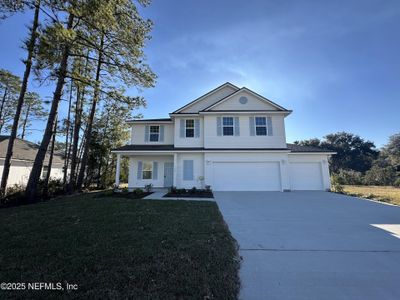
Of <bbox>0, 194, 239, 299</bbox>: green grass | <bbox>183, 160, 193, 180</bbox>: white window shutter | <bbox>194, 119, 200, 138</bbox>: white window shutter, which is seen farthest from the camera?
<bbox>194, 119, 200, 138</bbox>: white window shutter

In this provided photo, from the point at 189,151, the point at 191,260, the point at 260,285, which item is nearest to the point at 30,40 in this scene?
the point at 189,151

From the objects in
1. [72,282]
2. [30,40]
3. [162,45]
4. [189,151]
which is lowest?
[72,282]

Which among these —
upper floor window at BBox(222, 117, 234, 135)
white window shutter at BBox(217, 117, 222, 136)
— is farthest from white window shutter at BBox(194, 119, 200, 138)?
upper floor window at BBox(222, 117, 234, 135)

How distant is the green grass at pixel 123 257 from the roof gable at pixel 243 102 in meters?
11.0

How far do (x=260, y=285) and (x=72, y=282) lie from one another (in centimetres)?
283

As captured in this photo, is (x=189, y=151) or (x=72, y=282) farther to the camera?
(x=189, y=151)

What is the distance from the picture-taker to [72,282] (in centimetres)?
271

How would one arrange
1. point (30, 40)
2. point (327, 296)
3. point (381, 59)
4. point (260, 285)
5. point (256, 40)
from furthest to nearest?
point (381, 59) < point (256, 40) < point (30, 40) < point (260, 285) < point (327, 296)

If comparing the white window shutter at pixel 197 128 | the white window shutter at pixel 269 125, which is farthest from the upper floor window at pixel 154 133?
the white window shutter at pixel 269 125

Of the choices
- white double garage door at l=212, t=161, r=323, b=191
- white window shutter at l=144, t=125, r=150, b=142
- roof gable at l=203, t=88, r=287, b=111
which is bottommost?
white double garage door at l=212, t=161, r=323, b=191

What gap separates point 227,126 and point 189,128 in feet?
10.5

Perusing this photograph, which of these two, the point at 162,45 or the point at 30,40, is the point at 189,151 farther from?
the point at 30,40

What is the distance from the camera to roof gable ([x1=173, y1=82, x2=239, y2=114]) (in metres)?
16.4

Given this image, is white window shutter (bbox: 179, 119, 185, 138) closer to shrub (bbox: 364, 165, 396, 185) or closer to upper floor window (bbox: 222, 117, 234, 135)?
upper floor window (bbox: 222, 117, 234, 135)
